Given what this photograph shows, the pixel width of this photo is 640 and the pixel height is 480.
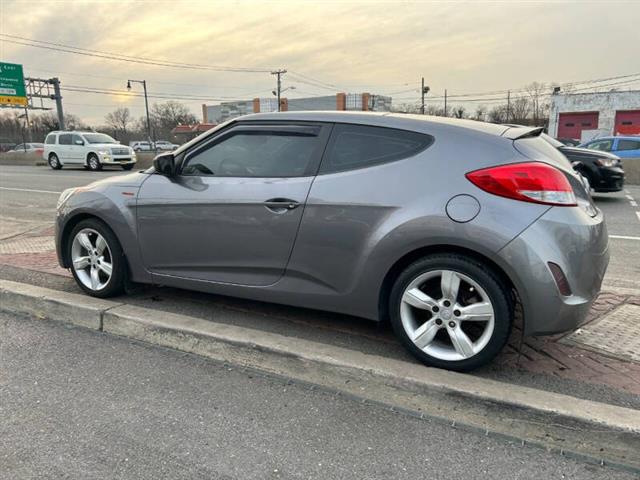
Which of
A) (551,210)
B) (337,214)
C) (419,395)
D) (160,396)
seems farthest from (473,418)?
(160,396)

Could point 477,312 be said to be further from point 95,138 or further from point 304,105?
point 304,105

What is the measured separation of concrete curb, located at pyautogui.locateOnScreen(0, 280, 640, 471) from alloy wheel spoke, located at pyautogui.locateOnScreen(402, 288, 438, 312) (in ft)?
1.20

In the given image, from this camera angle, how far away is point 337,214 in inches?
126

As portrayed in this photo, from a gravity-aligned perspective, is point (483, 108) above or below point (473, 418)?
above

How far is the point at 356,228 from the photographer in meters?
3.16

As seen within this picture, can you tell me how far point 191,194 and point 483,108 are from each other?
8391cm

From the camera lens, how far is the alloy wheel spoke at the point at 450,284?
294 centimetres

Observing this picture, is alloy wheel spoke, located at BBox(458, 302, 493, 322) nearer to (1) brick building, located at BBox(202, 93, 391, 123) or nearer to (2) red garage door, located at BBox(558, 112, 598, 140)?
(2) red garage door, located at BBox(558, 112, 598, 140)

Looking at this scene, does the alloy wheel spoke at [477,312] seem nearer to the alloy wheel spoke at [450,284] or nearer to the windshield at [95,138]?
the alloy wheel spoke at [450,284]

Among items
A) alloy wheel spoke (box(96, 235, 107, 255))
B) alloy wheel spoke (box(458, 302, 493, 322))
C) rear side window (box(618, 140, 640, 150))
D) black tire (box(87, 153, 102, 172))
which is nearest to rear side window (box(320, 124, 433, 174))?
alloy wheel spoke (box(458, 302, 493, 322))

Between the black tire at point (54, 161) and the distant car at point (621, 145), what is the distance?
23.2 meters

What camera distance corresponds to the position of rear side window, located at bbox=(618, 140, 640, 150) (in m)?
15.7

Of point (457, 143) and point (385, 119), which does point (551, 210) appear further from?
point (385, 119)

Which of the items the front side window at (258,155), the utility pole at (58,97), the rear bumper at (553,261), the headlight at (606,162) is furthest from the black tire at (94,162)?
the rear bumper at (553,261)
